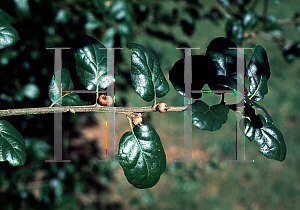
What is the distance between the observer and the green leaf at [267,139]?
2.86 feet

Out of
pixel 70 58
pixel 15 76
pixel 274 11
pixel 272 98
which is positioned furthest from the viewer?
pixel 274 11

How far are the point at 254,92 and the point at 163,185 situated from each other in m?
2.38

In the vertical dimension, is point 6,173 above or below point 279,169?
above

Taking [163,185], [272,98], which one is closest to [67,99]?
[163,185]

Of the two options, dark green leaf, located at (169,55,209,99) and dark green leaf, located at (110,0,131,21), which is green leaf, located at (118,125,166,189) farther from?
dark green leaf, located at (110,0,131,21)

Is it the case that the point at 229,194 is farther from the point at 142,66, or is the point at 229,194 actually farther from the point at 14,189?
the point at 142,66

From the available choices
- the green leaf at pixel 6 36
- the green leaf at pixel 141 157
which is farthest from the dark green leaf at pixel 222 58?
the green leaf at pixel 6 36

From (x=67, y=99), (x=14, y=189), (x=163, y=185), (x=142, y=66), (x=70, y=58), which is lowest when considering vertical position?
(x=163, y=185)

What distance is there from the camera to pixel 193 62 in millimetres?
954

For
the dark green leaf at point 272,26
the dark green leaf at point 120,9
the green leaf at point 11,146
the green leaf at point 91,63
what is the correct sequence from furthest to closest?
1. the dark green leaf at point 272,26
2. the dark green leaf at point 120,9
3. the green leaf at point 91,63
4. the green leaf at point 11,146

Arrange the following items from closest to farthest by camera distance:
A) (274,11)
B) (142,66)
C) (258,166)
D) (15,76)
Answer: (142,66) < (15,76) < (258,166) < (274,11)

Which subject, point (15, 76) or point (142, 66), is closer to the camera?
point (142, 66)

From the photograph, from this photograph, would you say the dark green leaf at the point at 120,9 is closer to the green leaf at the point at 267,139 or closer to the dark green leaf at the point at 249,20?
the dark green leaf at the point at 249,20

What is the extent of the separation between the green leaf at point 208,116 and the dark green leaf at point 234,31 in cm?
100
